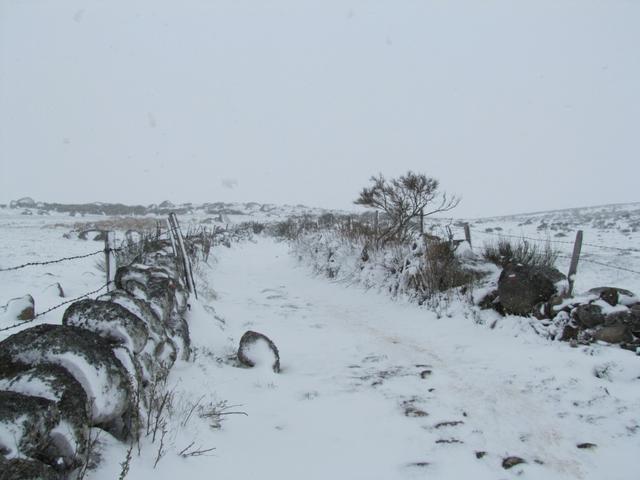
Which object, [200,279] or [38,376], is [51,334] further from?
[200,279]

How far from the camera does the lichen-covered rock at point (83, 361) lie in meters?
2.06

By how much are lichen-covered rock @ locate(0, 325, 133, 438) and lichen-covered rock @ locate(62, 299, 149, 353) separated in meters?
0.32

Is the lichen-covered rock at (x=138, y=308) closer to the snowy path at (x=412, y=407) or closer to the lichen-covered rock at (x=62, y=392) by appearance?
the snowy path at (x=412, y=407)

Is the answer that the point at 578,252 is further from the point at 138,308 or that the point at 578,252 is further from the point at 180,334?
the point at 138,308

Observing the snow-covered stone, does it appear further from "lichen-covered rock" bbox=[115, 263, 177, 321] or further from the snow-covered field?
"lichen-covered rock" bbox=[115, 263, 177, 321]

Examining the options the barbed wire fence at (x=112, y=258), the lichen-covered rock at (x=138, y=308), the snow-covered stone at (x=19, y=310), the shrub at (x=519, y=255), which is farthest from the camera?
the shrub at (x=519, y=255)

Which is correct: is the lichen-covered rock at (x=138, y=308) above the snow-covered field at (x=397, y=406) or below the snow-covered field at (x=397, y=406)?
above

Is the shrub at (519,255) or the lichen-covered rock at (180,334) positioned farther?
the shrub at (519,255)

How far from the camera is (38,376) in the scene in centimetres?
188

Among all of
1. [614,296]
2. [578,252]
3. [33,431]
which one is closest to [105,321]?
[33,431]

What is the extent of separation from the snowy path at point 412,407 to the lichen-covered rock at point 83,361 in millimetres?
320

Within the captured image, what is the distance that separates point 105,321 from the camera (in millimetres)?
2715

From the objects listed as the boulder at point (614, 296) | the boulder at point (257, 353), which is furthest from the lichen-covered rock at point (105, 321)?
the boulder at point (614, 296)

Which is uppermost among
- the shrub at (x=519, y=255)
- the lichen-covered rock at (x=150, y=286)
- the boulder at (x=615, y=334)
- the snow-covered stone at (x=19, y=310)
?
the shrub at (x=519, y=255)
